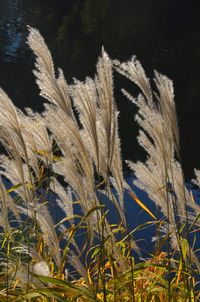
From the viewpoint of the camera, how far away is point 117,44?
95.0ft

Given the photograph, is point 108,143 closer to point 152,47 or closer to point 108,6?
point 152,47

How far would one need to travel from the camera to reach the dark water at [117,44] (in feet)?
57.8

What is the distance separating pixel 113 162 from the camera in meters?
2.75

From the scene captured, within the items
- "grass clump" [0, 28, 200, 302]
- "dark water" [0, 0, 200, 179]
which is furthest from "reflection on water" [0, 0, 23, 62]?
"grass clump" [0, 28, 200, 302]

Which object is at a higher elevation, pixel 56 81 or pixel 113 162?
pixel 56 81

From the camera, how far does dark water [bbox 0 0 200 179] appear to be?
17625 mm

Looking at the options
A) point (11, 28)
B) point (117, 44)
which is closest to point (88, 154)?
point (117, 44)

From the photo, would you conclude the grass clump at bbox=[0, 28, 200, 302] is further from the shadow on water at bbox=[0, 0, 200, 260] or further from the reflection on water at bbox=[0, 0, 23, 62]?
the reflection on water at bbox=[0, 0, 23, 62]

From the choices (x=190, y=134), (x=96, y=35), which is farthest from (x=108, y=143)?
(x=96, y=35)

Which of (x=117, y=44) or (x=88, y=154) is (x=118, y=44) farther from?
(x=88, y=154)

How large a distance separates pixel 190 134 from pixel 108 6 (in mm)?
31109

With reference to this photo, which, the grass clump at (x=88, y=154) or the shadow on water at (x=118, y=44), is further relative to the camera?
the shadow on water at (x=118, y=44)

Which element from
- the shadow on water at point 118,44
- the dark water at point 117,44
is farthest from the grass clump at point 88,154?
the dark water at point 117,44

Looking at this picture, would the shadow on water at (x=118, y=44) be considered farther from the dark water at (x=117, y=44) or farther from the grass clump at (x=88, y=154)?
the grass clump at (x=88, y=154)
